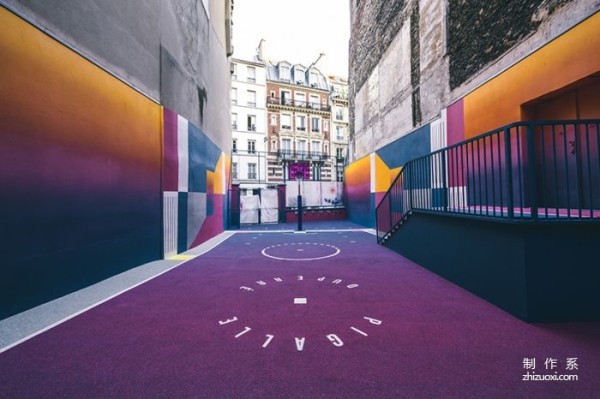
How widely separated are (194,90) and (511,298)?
33.5 feet

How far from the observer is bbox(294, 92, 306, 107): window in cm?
Answer: 3425

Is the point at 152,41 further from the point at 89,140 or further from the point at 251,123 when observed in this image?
the point at 251,123

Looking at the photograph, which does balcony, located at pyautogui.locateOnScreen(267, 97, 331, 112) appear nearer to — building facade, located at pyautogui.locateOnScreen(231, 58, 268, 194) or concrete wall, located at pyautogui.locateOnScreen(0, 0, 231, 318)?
building facade, located at pyautogui.locateOnScreen(231, 58, 268, 194)

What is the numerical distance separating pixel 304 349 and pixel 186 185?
716 centimetres

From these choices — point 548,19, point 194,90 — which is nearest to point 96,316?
point 194,90

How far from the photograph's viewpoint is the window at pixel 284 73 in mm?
34269

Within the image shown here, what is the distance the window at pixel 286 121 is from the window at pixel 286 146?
5.21ft

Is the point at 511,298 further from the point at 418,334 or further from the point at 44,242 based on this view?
the point at 44,242

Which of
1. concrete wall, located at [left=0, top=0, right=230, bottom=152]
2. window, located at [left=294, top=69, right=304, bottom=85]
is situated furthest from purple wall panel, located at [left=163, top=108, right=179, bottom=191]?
window, located at [left=294, top=69, right=304, bottom=85]

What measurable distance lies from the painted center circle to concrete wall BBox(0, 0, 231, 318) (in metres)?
2.89

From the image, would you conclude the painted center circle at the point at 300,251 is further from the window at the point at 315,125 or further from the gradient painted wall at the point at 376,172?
the window at the point at 315,125

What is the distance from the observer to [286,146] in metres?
33.3

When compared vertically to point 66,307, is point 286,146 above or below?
above

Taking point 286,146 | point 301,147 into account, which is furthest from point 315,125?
point 286,146
